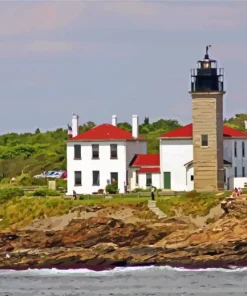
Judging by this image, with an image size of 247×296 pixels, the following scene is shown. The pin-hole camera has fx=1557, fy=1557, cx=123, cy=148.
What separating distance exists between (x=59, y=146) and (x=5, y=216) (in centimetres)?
3454

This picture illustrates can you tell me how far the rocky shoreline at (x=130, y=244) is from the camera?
2525 inches

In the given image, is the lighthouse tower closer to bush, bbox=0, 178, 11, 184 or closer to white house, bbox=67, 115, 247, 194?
white house, bbox=67, 115, 247, 194

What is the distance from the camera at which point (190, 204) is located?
224 feet

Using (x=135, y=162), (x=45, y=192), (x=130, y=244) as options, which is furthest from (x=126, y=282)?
(x=135, y=162)

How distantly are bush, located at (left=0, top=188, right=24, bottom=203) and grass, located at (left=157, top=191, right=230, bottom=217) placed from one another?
295 inches

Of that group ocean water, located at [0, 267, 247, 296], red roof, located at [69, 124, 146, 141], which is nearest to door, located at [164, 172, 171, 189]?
red roof, located at [69, 124, 146, 141]

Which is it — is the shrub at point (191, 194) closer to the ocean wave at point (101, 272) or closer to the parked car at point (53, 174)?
the ocean wave at point (101, 272)

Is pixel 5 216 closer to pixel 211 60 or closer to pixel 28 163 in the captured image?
pixel 211 60

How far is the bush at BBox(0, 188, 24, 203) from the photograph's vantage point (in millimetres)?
72062

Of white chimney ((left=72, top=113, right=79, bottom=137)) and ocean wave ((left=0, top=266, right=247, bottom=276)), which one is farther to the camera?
white chimney ((left=72, top=113, right=79, bottom=137))

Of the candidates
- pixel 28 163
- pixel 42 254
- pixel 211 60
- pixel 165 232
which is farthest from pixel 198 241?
pixel 28 163

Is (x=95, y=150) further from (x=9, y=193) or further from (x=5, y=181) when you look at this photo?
(x=5, y=181)

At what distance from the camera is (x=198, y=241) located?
2544 inches

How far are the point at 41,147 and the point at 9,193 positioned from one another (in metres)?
34.6
